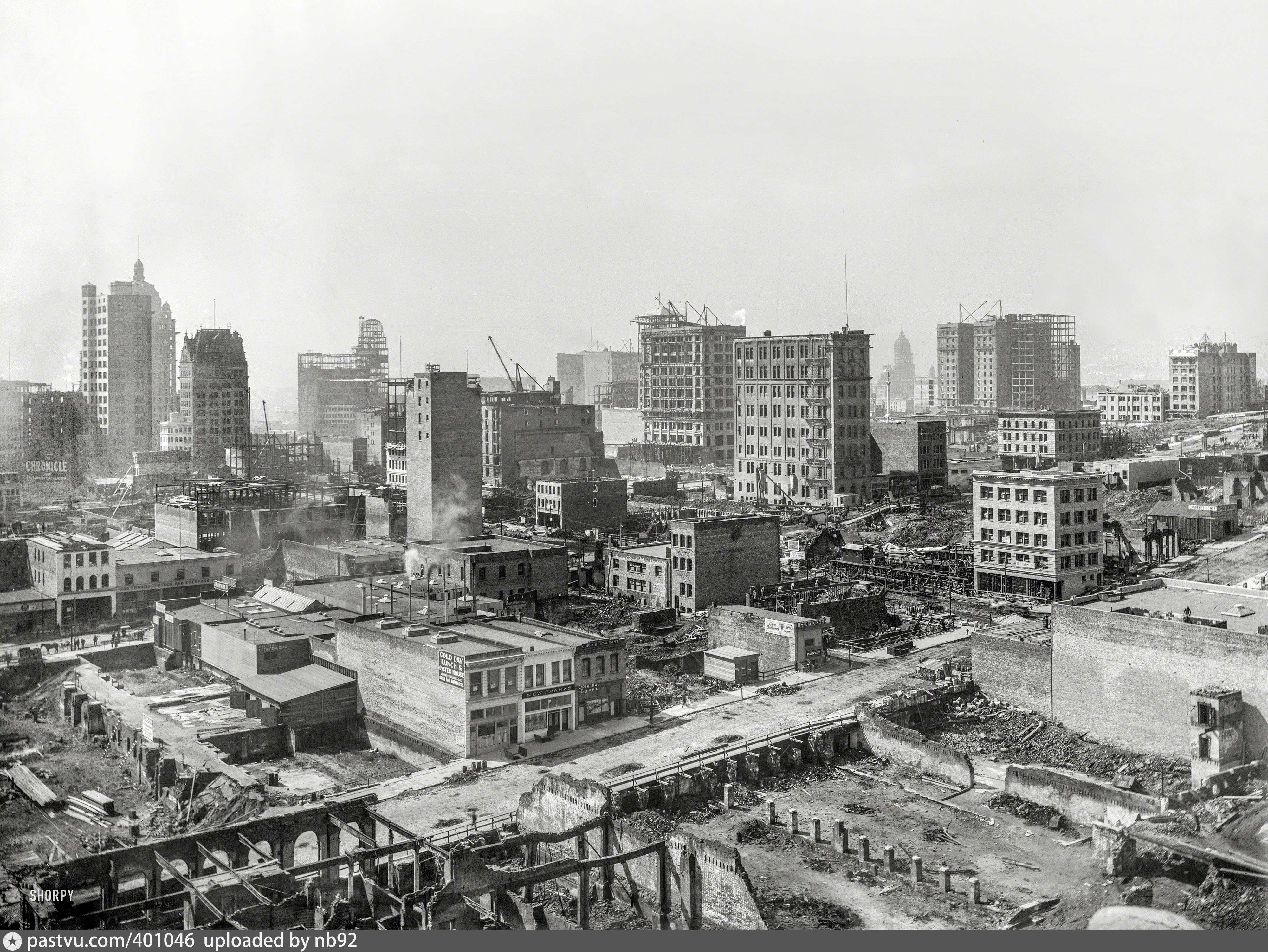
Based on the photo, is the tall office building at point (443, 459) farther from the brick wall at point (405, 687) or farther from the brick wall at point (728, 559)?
the brick wall at point (405, 687)

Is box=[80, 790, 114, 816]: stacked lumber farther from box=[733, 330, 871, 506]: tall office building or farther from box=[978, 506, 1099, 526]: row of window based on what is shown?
box=[733, 330, 871, 506]: tall office building

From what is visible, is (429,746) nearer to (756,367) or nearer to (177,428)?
(756,367)

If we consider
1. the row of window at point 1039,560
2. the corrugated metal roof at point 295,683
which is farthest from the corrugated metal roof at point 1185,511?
the corrugated metal roof at point 295,683

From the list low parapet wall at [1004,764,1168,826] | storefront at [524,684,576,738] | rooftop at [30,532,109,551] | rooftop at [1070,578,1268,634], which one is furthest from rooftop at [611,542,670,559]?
low parapet wall at [1004,764,1168,826]

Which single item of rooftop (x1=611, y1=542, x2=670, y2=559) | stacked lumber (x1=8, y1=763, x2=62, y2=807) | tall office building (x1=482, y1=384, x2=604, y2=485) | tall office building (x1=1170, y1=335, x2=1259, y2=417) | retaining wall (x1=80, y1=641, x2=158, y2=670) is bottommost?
stacked lumber (x1=8, y1=763, x2=62, y2=807)

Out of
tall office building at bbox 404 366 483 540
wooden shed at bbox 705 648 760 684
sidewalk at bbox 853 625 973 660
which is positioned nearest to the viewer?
wooden shed at bbox 705 648 760 684

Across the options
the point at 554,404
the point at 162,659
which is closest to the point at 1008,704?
the point at 162,659

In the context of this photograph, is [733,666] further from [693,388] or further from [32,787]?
[693,388]
